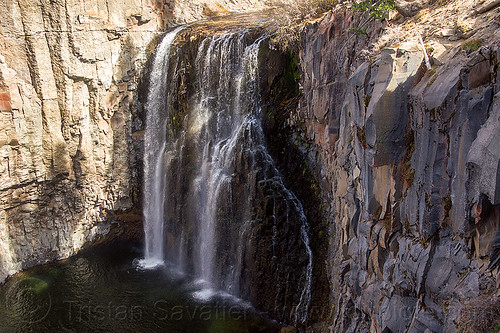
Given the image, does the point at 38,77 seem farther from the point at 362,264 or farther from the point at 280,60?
the point at 362,264

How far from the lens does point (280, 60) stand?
12391 millimetres

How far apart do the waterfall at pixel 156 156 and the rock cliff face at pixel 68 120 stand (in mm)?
825

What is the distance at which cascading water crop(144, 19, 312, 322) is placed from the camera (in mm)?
11844

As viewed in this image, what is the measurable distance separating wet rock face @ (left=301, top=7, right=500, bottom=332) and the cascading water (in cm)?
278

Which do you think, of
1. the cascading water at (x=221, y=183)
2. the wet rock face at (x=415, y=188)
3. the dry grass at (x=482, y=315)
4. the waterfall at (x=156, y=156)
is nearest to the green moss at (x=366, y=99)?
the wet rock face at (x=415, y=188)

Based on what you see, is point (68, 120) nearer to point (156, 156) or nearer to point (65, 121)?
point (65, 121)

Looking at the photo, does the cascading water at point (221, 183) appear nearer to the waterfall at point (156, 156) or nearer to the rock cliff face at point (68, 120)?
the waterfall at point (156, 156)

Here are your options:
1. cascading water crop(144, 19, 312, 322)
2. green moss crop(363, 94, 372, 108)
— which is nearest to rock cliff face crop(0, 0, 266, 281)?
cascading water crop(144, 19, 312, 322)

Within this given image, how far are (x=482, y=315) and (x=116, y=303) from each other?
1160 cm

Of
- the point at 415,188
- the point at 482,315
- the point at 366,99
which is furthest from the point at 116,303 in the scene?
the point at 482,315

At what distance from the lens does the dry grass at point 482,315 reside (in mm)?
4191

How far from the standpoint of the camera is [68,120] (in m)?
15.4

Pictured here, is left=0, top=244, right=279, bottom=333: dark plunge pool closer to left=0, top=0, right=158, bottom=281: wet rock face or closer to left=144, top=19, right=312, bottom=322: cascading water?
left=144, top=19, right=312, bottom=322: cascading water

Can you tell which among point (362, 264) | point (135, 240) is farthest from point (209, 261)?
point (362, 264)
